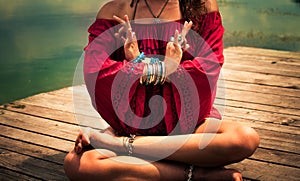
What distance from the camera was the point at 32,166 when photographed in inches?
89.4

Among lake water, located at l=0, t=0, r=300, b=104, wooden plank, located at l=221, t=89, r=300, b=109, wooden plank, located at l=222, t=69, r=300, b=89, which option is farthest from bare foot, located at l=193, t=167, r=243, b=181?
lake water, located at l=0, t=0, r=300, b=104

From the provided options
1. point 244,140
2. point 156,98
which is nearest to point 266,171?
point 244,140

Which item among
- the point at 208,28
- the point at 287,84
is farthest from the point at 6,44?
the point at 208,28

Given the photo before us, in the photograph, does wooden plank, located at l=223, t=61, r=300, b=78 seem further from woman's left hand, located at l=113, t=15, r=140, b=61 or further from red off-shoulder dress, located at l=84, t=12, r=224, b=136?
woman's left hand, located at l=113, t=15, r=140, b=61

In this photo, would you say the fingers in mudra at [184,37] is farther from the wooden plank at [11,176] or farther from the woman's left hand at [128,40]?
the wooden plank at [11,176]

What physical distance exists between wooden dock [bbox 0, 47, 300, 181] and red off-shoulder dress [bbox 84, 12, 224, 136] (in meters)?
0.43

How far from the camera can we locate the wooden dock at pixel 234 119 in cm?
224

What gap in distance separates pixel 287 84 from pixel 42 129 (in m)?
2.02

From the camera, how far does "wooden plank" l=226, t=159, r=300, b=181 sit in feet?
7.00

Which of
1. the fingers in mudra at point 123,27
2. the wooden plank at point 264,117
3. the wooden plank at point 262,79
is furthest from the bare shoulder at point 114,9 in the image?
the wooden plank at point 262,79

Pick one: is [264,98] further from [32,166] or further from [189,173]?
[32,166]

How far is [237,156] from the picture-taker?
6.44ft

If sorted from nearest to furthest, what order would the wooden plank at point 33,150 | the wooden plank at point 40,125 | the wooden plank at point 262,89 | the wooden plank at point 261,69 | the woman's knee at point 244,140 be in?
the woman's knee at point 244,140 < the wooden plank at point 33,150 < the wooden plank at point 40,125 < the wooden plank at point 262,89 < the wooden plank at point 261,69

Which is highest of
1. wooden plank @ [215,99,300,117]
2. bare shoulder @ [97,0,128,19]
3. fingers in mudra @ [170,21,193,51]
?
bare shoulder @ [97,0,128,19]
